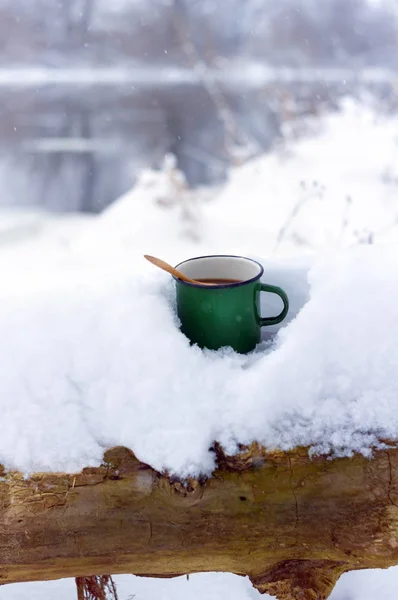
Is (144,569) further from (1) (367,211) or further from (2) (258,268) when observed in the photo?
(1) (367,211)

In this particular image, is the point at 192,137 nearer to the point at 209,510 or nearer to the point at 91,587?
the point at 91,587

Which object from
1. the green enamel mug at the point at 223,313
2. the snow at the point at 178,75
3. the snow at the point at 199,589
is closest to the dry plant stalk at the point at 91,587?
the snow at the point at 199,589

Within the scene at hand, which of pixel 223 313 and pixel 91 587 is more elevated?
pixel 223 313

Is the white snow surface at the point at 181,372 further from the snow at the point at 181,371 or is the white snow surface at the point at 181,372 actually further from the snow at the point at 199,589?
the snow at the point at 199,589

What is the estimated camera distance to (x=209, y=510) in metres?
0.64

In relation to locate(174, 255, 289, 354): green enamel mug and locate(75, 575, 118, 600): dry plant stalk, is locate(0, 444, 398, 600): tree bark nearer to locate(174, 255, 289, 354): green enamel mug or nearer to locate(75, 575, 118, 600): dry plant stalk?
locate(174, 255, 289, 354): green enamel mug

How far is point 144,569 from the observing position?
69 cm

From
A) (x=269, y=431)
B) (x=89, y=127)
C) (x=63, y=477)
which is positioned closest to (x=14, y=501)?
(x=63, y=477)

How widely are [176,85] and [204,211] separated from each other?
105 cm

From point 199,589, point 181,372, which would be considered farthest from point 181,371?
point 199,589

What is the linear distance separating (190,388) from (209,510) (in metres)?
0.15

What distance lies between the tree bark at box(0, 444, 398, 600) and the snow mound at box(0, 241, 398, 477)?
0.02 m

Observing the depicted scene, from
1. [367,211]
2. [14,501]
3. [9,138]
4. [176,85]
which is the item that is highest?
[176,85]

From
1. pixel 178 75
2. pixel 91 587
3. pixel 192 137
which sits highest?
pixel 178 75
